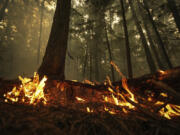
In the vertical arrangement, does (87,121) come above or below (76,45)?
below

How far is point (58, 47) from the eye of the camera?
395cm

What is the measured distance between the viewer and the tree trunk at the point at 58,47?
12.0 ft

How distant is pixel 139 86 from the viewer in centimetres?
313

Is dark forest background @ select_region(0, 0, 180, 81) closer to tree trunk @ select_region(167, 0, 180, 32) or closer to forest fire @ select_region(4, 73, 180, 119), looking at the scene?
tree trunk @ select_region(167, 0, 180, 32)

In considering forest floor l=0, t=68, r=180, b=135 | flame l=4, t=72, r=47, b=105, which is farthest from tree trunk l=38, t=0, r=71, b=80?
forest floor l=0, t=68, r=180, b=135

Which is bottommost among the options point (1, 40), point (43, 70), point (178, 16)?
point (43, 70)

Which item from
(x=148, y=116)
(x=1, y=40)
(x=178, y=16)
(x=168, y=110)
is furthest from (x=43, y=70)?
(x=1, y=40)

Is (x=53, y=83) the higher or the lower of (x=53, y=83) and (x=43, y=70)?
the lower

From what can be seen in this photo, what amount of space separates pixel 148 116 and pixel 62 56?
3.52 meters

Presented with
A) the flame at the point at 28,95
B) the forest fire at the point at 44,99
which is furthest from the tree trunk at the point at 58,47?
the flame at the point at 28,95

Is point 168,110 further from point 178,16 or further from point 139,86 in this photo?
point 178,16

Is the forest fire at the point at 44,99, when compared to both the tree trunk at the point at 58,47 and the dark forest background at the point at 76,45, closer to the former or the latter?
the tree trunk at the point at 58,47

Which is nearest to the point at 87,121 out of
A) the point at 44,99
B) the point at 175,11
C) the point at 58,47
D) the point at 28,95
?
the point at 44,99

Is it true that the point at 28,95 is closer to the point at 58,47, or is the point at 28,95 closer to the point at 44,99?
the point at 44,99
